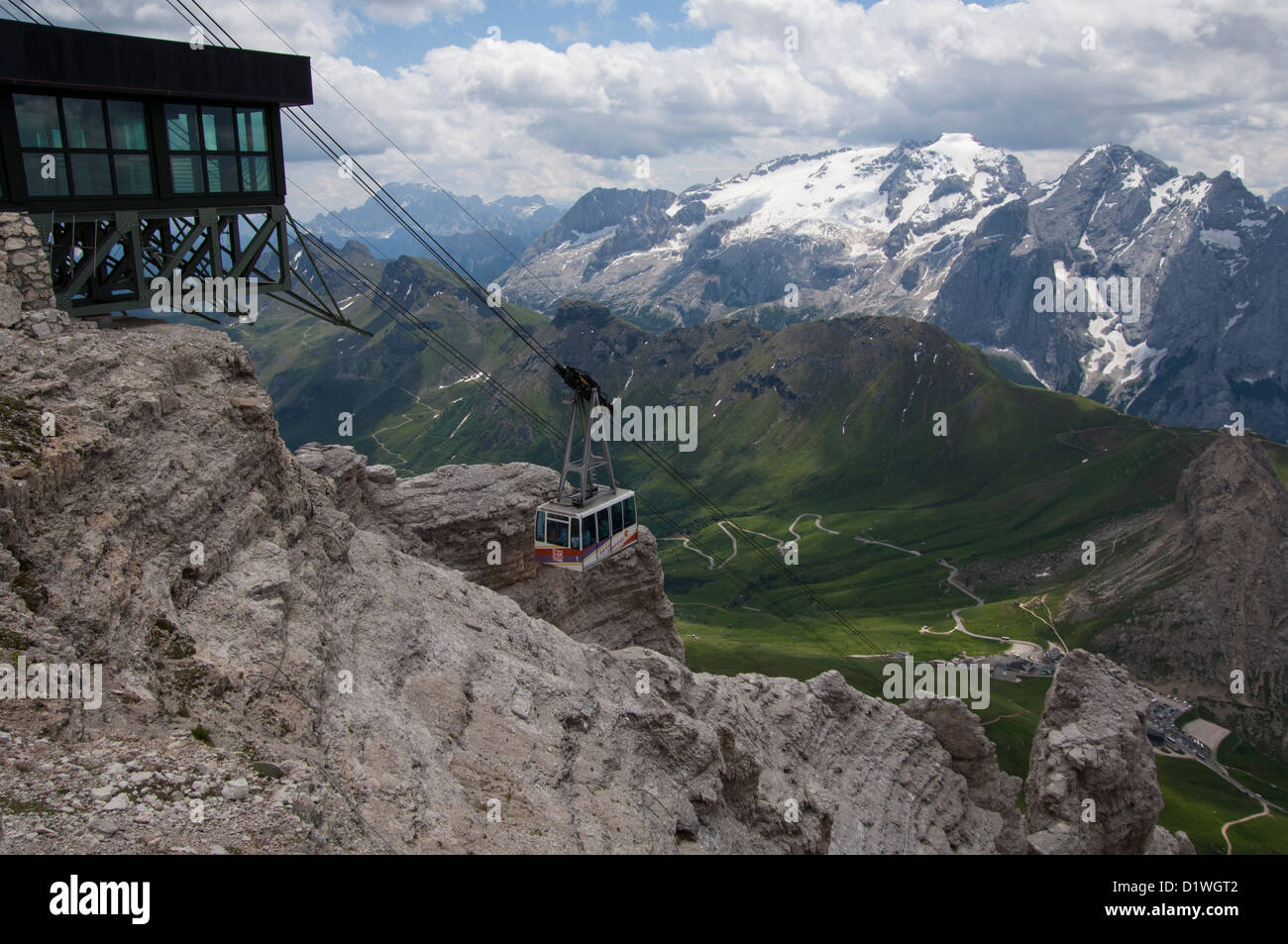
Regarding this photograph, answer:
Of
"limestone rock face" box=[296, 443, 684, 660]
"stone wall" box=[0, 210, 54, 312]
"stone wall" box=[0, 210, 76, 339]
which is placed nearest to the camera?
"stone wall" box=[0, 210, 76, 339]

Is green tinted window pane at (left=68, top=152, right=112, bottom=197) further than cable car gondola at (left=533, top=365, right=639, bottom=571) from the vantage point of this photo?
No

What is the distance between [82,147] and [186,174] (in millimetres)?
3481

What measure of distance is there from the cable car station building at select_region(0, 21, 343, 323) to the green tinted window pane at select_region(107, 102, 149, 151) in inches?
1.3

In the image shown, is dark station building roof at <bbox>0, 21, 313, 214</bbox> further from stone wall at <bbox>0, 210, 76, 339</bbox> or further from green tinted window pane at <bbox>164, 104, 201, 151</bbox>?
stone wall at <bbox>0, 210, 76, 339</bbox>

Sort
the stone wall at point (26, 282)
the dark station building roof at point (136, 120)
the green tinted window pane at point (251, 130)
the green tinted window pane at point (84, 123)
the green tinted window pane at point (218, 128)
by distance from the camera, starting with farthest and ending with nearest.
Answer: the green tinted window pane at point (251, 130) → the green tinted window pane at point (218, 128) → the green tinted window pane at point (84, 123) → the dark station building roof at point (136, 120) → the stone wall at point (26, 282)

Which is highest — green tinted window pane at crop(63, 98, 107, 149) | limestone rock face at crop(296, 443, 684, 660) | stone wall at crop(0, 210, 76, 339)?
green tinted window pane at crop(63, 98, 107, 149)

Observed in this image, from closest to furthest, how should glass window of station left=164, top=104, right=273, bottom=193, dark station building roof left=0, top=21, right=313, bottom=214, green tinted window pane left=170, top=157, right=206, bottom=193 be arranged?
1. dark station building roof left=0, top=21, right=313, bottom=214
2. glass window of station left=164, top=104, right=273, bottom=193
3. green tinted window pane left=170, top=157, right=206, bottom=193

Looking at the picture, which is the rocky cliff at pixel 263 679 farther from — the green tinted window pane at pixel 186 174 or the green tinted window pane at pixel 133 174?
the green tinted window pane at pixel 186 174

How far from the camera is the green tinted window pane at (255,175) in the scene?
3459cm

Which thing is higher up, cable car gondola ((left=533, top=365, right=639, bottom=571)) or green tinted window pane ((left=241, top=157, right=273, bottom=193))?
green tinted window pane ((left=241, top=157, right=273, bottom=193))

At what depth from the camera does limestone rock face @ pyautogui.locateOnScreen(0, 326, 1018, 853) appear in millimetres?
18625

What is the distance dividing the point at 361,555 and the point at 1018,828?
1874 inches

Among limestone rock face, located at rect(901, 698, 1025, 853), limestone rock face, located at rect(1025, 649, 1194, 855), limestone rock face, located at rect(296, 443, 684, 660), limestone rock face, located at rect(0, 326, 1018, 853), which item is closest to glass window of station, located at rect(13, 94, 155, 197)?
limestone rock face, located at rect(0, 326, 1018, 853)

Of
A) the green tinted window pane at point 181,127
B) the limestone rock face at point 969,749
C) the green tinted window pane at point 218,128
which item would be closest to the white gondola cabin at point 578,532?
the green tinted window pane at point 218,128
